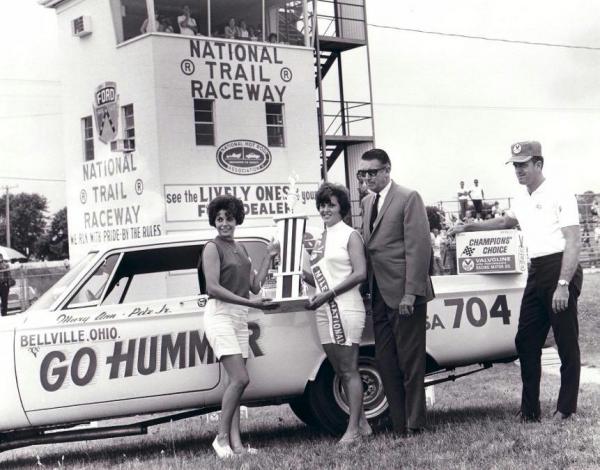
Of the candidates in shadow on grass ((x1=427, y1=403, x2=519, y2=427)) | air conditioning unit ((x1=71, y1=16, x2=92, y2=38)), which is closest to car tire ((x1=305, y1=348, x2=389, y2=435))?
shadow on grass ((x1=427, y1=403, x2=519, y2=427))

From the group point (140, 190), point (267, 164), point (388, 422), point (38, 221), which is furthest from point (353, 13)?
point (38, 221)

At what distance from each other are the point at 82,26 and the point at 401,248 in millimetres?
24227

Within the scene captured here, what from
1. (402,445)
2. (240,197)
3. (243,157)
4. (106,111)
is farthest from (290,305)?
(106,111)

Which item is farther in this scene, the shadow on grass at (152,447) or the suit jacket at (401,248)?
the shadow on grass at (152,447)

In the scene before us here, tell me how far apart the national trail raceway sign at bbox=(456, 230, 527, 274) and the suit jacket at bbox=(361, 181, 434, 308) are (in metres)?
1.08

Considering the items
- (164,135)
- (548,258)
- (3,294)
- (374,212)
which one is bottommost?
(3,294)

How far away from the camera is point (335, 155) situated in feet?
110

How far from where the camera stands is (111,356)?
7.18 m

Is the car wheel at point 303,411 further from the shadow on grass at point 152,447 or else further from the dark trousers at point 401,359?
the dark trousers at point 401,359

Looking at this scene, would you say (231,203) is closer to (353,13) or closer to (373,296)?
(373,296)

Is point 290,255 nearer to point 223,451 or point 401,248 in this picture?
point 401,248

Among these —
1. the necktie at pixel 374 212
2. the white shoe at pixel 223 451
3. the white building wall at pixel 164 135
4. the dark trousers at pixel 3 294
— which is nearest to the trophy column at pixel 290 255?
the necktie at pixel 374 212

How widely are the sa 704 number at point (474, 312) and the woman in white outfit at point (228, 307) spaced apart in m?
1.61

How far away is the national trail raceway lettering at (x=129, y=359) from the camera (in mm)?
7121
